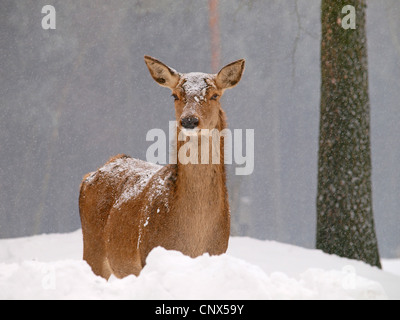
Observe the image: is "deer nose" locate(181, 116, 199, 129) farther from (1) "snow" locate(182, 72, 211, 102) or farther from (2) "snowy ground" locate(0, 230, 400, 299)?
(2) "snowy ground" locate(0, 230, 400, 299)

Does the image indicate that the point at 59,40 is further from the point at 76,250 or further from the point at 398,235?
A: the point at 398,235

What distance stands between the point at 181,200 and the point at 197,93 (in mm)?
1056

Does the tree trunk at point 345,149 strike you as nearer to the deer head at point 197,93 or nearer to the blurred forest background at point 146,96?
the deer head at point 197,93

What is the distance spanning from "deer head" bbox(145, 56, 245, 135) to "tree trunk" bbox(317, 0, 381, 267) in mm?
2796

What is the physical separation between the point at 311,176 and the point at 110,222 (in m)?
7.24

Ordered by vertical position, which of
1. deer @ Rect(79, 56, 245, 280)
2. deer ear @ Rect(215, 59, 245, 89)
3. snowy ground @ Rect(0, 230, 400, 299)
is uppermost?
deer ear @ Rect(215, 59, 245, 89)

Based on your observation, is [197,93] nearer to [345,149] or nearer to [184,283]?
[184,283]

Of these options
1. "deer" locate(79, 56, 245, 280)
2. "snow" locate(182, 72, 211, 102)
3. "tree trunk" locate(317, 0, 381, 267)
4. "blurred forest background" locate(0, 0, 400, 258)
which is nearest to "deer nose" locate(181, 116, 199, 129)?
"deer" locate(79, 56, 245, 280)

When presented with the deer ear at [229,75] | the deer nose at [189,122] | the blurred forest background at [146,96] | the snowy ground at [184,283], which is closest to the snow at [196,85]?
the deer ear at [229,75]

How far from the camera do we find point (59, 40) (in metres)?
11.0

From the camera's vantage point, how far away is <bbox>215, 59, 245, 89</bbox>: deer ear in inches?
191

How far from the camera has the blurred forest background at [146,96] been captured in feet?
35.6

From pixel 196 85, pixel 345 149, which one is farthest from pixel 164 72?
pixel 345 149

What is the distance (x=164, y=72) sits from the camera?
4895 millimetres
